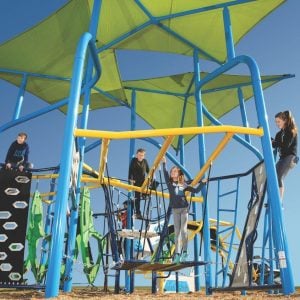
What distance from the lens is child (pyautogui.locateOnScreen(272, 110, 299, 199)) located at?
542 centimetres

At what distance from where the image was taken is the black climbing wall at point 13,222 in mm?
4977

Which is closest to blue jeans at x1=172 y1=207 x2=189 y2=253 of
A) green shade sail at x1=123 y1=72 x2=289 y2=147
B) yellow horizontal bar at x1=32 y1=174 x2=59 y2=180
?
yellow horizontal bar at x1=32 y1=174 x2=59 y2=180

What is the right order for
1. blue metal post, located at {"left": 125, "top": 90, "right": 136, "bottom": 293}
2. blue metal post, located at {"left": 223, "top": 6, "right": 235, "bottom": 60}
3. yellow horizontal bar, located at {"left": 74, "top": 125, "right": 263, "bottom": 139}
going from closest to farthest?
yellow horizontal bar, located at {"left": 74, "top": 125, "right": 263, "bottom": 139}
blue metal post, located at {"left": 223, "top": 6, "right": 235, "bottom": 60}
blue metal post, located at {"left": 125, "top": 90, "right": 136, "bottom": 293}

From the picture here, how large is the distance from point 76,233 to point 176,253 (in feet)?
5.65

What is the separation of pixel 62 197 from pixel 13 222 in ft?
4.77

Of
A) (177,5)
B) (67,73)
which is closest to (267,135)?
(177,5)

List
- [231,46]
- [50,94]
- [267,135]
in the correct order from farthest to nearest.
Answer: [50,94], [231,46], [267,135]

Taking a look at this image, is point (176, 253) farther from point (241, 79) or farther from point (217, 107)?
point (217, 107)

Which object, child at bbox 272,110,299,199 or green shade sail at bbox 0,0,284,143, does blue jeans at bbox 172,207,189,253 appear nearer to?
child at bbox 272,110,299,199

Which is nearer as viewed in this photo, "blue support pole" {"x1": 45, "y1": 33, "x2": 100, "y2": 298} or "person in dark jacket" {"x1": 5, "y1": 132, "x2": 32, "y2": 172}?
"blue support pole" {"x1": 45, "y1": 33, "x2": 100, "y2": 298}

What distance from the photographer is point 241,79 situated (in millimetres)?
10641

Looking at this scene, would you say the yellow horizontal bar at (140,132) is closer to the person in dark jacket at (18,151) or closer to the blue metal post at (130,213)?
the blue metal post at (130,213)

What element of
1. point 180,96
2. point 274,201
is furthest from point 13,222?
point 180,96

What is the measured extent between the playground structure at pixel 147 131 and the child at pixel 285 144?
41 centimetres
